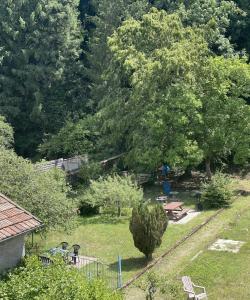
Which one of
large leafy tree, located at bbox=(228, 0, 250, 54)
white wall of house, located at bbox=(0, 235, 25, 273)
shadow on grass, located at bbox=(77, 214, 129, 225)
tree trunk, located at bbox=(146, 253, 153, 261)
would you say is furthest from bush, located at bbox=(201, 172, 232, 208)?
large leafy tree, located at bbox=(228, 0, 250, 54)

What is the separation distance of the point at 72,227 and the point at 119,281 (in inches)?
184

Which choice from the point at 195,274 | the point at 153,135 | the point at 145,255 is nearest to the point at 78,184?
the point at 153,135

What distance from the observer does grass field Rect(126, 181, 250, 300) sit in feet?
64.6

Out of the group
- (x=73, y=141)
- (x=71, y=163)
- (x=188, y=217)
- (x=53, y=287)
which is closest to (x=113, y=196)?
(x=188, y=217)

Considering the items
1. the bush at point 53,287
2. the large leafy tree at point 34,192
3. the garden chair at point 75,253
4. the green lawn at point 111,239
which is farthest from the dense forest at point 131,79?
the bush at point 53,287

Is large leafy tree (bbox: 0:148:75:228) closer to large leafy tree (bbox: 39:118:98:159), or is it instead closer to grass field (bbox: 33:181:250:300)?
grass field (bbox: 33:181:250:300)

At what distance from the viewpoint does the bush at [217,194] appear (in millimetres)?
31052

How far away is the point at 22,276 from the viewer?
16234 mm

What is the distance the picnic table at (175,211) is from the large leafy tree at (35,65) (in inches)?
941

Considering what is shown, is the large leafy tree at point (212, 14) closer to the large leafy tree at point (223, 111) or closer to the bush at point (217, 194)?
the large leafy tree at point (223, 111)

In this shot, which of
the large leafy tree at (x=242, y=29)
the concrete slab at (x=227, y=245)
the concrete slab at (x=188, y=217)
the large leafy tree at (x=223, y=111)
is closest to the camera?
the concrete slab at (x=227, y=245)

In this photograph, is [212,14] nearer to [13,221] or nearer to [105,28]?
[105,28]

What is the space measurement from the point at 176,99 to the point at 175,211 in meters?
8.07

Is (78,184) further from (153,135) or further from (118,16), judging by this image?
(118,16)
